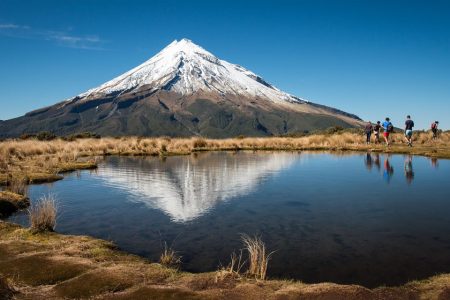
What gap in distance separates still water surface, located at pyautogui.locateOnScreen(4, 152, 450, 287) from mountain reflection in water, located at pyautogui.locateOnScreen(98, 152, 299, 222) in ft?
0.21

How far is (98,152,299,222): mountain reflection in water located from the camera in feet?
57.4

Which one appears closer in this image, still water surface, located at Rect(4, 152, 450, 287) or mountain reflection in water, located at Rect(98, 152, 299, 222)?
still water surface, located at Rect(4, 152, 450, 287)

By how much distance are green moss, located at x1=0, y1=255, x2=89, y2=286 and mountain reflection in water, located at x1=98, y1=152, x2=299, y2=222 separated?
17.5 feet

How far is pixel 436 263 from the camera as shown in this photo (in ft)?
34.0

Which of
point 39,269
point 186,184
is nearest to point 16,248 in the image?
point 39,269

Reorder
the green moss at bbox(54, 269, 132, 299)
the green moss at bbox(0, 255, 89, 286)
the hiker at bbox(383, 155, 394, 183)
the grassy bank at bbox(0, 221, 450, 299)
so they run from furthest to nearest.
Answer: the hiker at bbox(383, 155, 394, 183) → the green moss at bbox(0, 255, 89, 286) → the green moss at bbox(54, 269, 132, 299) → the grassy bank at bbox(0, 221, 450, 299)

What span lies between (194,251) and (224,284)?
9.60ft

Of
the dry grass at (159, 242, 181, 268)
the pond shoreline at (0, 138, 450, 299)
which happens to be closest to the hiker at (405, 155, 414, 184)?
the pond shoreline at (0, 138, 450, 299)

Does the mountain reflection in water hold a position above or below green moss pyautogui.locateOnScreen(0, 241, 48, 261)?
above

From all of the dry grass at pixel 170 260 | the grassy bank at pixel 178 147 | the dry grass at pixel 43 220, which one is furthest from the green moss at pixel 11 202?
the grassy bank at pixel 178 147

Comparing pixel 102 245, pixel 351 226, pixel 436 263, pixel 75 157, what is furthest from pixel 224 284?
pixel 75 157

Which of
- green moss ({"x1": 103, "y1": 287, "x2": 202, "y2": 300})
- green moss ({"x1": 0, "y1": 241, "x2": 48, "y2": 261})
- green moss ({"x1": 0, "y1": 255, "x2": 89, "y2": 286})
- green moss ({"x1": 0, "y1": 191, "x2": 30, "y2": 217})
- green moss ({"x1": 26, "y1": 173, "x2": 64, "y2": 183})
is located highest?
green moss ({"x1": 26, "y1": 173, "x2": 64, "y2": 183})

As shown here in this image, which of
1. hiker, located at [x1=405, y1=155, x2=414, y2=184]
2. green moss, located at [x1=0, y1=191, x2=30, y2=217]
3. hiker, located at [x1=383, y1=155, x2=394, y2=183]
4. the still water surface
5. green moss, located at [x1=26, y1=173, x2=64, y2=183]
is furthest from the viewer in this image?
green moss, located at [x1=26, y1=173, x2=64, y2=183]

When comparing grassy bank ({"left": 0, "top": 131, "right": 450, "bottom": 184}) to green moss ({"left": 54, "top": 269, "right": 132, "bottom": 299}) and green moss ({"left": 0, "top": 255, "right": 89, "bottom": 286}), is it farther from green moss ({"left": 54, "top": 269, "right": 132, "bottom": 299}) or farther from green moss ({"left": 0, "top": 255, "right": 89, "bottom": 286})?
green moss ({"left": 54, "top": 269, "right": 132, "bottom": 299})
